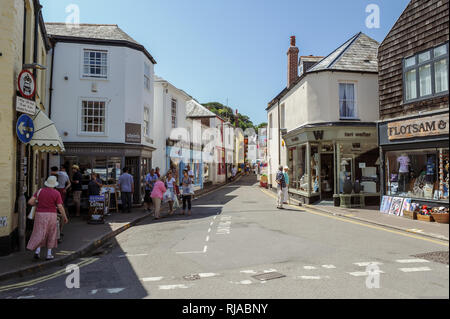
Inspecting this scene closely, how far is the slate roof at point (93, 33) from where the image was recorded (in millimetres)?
15766

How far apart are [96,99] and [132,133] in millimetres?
2341

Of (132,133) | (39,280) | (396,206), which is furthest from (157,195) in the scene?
(396,206)

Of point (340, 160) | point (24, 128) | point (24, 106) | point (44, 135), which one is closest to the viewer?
point (24, 128)

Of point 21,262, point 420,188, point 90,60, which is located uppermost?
point 90,60

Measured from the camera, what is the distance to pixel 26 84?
8.37m

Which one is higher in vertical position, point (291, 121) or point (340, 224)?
point (291, 121)

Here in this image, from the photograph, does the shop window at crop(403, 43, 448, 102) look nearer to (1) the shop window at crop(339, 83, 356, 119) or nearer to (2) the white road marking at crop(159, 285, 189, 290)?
→ (1) the shop window at crop(339, 83, 356, 119)

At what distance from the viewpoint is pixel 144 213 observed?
14.4 metres

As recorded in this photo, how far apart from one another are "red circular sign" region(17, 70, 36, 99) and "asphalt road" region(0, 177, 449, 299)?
446 cm

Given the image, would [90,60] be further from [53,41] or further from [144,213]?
[144,213]

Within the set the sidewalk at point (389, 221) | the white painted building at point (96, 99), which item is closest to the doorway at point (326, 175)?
the sidewalk at point (389, 221)

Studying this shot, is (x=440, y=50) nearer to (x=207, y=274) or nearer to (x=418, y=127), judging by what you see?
(x=418, y=127)

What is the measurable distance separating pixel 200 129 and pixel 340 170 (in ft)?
54.4
